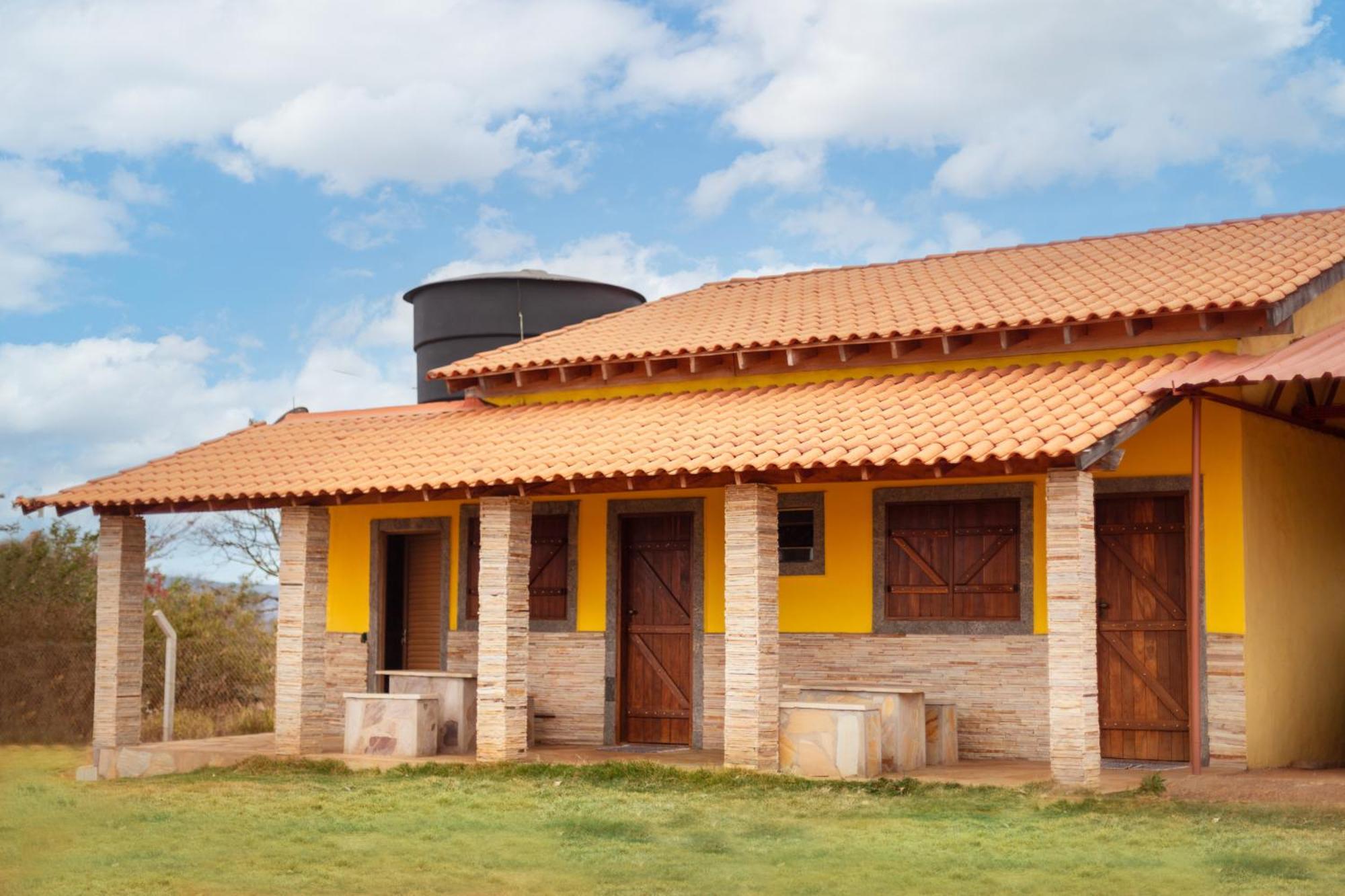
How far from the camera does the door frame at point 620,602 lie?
14.9 m

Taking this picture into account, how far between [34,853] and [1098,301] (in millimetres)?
10126

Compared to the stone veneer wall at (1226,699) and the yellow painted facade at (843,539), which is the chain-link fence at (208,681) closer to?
the yellow painted facade at (843,539)

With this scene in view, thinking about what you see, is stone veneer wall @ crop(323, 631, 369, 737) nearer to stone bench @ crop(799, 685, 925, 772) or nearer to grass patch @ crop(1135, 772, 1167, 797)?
stone bench @ crop(799, 685, 925, 772)

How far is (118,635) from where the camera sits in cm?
1588

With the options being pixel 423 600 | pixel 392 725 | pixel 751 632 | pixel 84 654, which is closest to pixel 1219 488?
pixel 751 632

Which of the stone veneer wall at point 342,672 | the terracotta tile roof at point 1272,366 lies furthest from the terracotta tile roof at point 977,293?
the stone veneer wall at point 342,672

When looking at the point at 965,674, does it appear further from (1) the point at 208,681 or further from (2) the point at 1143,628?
(1) the point at 208,681

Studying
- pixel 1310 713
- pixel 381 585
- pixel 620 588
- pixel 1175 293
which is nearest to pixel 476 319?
pixel 381 585

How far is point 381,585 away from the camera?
17125mm

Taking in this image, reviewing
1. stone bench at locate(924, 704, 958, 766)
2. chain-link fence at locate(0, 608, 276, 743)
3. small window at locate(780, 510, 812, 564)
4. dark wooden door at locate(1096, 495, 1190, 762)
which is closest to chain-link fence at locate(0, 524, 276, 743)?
chain-link fence at locate(0, 608, 276, 743)

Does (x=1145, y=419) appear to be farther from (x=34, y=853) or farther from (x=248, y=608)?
(x=248, y=608)

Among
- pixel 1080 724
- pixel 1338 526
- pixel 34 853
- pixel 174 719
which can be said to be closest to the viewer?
pixel 34 853

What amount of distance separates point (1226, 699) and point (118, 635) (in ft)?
36.4

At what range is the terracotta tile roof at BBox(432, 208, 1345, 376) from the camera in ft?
Answer: 45.5
